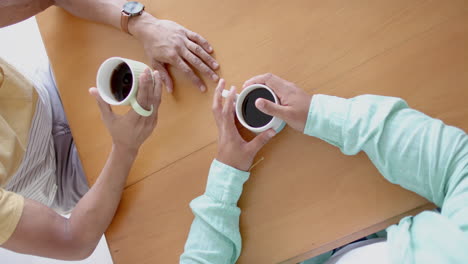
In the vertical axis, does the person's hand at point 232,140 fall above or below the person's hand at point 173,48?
below

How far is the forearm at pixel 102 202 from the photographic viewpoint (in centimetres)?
75

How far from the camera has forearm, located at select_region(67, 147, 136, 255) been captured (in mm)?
749

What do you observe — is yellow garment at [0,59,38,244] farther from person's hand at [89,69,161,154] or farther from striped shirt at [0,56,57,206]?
person's hand at [89,69,161,154]

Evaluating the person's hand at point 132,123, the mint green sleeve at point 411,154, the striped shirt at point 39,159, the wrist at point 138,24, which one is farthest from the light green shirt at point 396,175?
the striped shirt at point 39,159

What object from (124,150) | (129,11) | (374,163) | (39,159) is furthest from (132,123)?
(374,163)

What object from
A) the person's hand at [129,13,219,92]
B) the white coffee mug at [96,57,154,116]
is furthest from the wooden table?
the white coffee mug at [96,57,154,116]

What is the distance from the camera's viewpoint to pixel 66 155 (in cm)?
102

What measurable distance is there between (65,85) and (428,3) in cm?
83

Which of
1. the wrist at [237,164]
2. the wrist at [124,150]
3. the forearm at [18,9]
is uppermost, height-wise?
the forearm at [18,9]

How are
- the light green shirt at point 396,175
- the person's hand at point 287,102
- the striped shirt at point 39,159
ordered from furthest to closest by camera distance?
1. the striped shirt at point 39,159
2. the person's hand at point 287,102
3. the light green shirt at point 396,175

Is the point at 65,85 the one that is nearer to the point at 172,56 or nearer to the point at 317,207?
the point at 172,56

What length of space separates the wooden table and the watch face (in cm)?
3

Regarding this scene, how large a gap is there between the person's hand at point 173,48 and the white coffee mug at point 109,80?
5.1 inches

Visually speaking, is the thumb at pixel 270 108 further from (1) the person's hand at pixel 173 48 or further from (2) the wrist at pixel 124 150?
(2) the wrist at pixel 124 150
